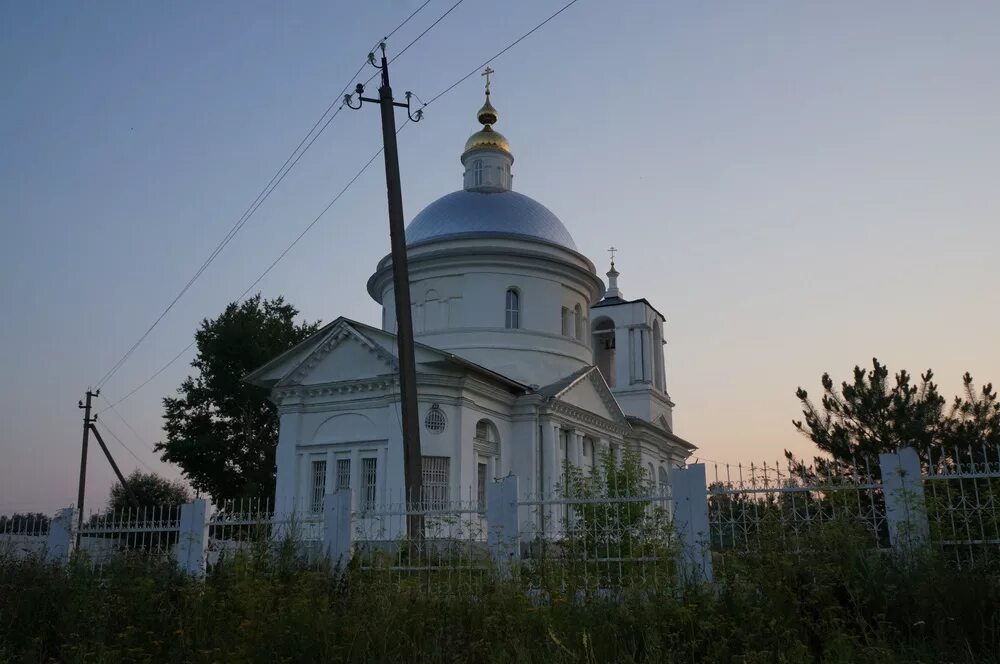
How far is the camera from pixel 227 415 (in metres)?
38.8

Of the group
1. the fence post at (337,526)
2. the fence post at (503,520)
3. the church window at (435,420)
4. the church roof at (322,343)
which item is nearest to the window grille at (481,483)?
the church window at (435,420)

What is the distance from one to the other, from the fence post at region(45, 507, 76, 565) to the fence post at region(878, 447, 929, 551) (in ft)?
38.6

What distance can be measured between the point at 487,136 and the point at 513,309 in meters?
7.37

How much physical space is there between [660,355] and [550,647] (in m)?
31.1

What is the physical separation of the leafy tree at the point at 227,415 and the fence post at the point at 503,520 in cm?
2902

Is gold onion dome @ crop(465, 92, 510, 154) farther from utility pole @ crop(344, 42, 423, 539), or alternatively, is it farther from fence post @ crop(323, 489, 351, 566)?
fence post @ crop(323, 489, 351, 566)

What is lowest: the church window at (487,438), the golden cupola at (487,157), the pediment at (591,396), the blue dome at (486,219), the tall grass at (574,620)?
the tall grass at (574,620)

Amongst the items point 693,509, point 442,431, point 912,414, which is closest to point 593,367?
point 442,431

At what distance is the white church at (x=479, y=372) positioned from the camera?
21.1 metres

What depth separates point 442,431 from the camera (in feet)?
68.9

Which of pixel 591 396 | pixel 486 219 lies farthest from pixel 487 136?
pixel 591 396

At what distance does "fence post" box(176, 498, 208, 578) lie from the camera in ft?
37.7

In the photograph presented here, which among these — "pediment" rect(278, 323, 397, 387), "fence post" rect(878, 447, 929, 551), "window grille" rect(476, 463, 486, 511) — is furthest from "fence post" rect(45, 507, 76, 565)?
"fence post" rect(878, 447, 929, 551)

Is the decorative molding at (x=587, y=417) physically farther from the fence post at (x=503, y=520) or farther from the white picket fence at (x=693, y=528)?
the fence post at (x=503, y=520)
